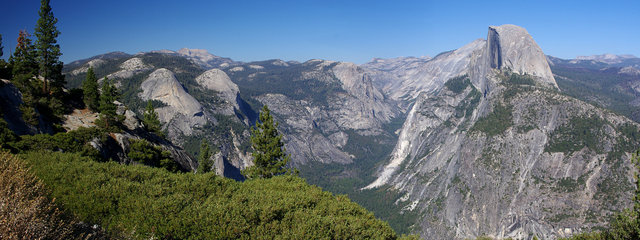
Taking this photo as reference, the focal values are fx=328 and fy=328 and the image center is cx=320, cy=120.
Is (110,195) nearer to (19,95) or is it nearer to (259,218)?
(259,218)

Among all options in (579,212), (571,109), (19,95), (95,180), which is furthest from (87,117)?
(571,109)

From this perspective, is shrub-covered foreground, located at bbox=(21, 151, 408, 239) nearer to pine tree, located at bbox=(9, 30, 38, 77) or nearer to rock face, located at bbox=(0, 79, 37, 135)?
rock face, located at bbox=(0, 79, 37, 135)

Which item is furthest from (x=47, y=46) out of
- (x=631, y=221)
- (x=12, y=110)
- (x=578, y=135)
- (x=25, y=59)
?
(x=578, y=135)

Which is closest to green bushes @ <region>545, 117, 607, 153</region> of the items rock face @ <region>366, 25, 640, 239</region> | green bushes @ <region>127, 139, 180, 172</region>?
rock face @ <region>366, 25, 640, 239</region>

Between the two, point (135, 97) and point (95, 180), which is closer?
point (95, 180)

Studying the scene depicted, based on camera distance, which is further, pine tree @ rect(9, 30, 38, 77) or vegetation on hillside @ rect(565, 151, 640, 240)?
pine tree @ rect(9, 30, 38, 77)
